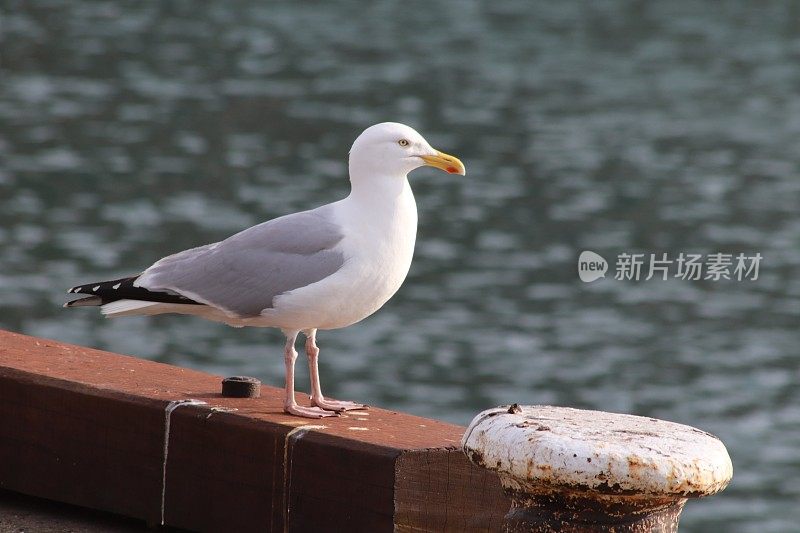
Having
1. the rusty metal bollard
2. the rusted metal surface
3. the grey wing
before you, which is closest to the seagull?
the grey wing

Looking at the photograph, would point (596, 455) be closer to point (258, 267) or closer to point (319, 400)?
point (319, 400)

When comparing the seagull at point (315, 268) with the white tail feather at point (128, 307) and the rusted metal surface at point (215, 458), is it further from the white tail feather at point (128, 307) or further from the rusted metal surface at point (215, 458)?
the rusted metal surface at point (215, 458)

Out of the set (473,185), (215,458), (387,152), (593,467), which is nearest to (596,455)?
(593,467)

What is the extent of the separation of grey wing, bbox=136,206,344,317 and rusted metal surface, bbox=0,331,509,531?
34 centimetres

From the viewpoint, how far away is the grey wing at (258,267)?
16.3 feet

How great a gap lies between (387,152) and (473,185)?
43.9ft

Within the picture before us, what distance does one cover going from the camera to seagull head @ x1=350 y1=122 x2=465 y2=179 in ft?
16.5

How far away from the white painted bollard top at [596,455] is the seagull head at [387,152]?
1.55 m

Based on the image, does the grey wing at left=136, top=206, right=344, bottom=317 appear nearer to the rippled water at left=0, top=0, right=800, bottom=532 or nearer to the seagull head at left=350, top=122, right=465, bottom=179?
the seagull head at left=350, top=122, right=465, bottom=179

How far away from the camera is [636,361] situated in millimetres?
13109

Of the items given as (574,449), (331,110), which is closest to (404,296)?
(331,110)

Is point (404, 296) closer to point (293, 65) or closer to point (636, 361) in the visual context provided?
point (636, 361)

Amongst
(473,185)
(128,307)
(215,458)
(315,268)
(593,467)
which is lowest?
(215,458)

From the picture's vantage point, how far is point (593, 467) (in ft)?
11.1
